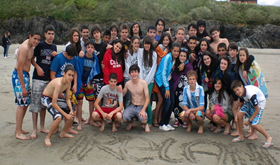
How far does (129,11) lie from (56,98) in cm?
3695

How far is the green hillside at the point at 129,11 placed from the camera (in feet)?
120

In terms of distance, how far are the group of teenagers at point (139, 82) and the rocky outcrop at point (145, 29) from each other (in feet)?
93.5

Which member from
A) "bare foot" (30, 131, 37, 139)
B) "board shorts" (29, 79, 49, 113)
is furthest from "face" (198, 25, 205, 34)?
"bare foot" (30, 131, 37, 139)

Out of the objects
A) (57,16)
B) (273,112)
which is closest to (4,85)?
(273,112)

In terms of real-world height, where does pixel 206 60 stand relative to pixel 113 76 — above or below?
above

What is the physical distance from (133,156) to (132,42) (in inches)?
92.1

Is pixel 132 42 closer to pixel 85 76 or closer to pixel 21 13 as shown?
pixel 85 76

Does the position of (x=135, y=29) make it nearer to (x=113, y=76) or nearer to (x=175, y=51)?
(x=175, y=51)

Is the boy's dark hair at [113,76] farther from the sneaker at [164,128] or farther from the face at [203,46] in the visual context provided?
the face at [203,46]

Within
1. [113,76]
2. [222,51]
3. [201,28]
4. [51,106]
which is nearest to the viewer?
[51,106]

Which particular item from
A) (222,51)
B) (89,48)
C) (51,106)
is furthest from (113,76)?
(222,51)

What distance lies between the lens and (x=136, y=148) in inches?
153

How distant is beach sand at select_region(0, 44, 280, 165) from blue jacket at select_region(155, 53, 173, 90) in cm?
98

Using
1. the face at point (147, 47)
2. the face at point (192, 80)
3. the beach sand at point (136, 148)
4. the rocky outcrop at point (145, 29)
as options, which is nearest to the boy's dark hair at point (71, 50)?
the face at point (147, 47)
